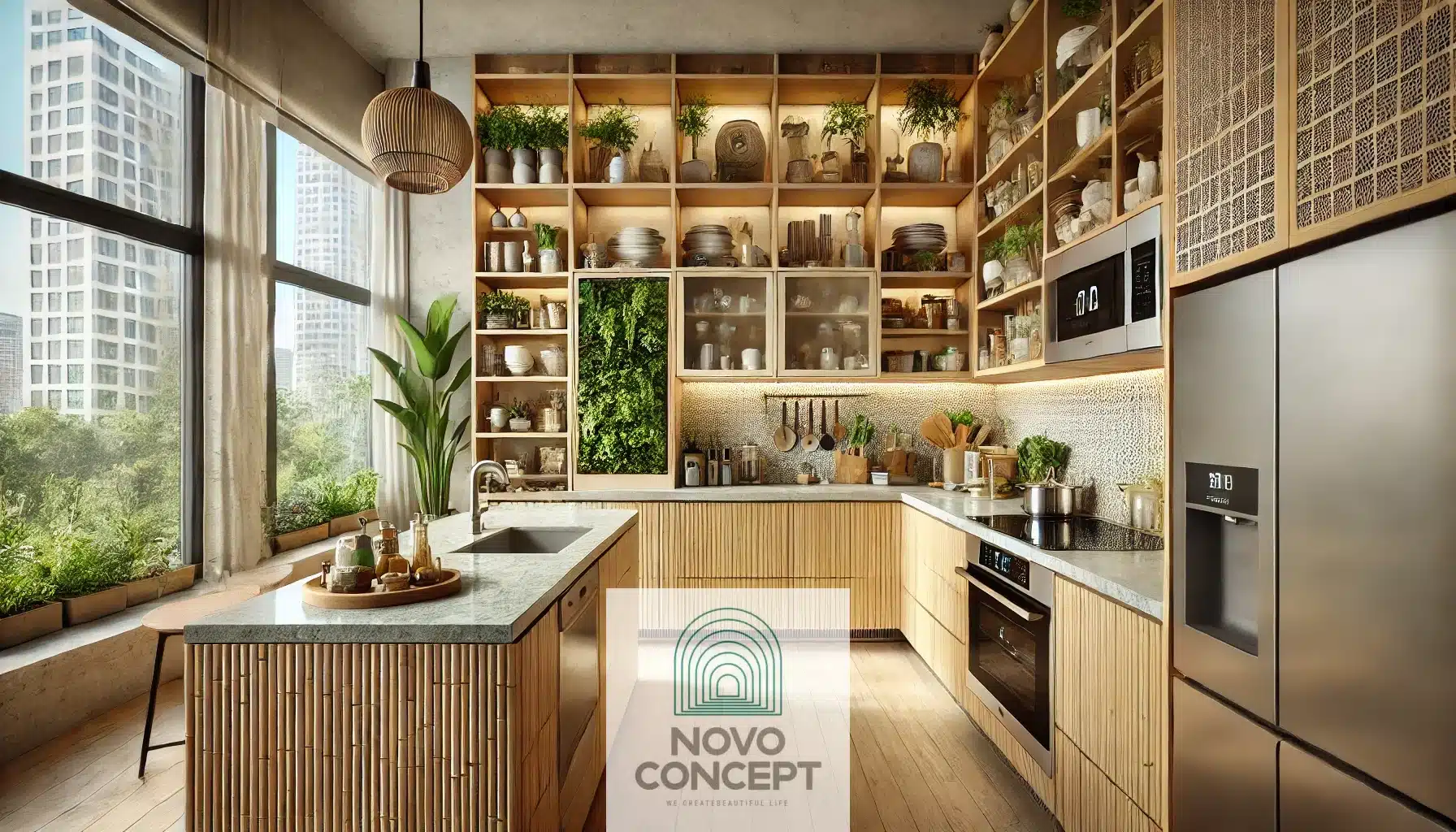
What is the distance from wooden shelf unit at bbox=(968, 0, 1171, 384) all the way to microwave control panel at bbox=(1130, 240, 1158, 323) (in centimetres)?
12

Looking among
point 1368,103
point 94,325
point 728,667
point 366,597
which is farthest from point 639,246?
point 1368,103

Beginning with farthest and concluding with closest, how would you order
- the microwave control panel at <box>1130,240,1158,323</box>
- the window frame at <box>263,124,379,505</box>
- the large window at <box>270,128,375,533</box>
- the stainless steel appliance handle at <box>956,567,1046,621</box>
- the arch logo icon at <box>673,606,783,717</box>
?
the large window at <box>270,128,375,533</box> < the window frame at <box>263,124,379,505</box> < the arch logo icon at <box>673,606,783,717</box> < the stainless steel appliance handle at <box>956,567,1046,621</box> < the microwave control panel at <box>1130,240,1158,323</box>

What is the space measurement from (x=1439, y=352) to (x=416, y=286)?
4809 millimetres

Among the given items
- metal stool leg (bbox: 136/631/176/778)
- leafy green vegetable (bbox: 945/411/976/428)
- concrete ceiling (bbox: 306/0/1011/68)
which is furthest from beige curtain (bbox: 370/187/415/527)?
leafy green vegetable (bbox: 945/411/976/428)

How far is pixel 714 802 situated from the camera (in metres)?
2.49

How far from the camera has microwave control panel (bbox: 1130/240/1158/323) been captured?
2.12 m

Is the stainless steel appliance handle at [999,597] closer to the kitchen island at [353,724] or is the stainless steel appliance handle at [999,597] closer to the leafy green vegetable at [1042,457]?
the leafy green vegetable at [1042,457]

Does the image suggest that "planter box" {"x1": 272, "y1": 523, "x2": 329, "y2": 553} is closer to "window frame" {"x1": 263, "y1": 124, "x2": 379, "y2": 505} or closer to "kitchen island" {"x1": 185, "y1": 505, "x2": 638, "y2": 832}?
"window frame" {"x1": 263, "y1": 124, "x2": 379, "y2": 505}

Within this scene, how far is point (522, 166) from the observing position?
420 cm

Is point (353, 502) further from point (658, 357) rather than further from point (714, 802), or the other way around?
point (714, 802)

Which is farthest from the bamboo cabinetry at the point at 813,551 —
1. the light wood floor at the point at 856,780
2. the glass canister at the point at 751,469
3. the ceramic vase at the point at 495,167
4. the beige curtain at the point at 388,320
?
the ceramic vase at the point at 495,167

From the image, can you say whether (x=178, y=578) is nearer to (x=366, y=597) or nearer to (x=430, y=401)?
(x=430, y=401)

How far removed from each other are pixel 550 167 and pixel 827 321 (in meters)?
1.87

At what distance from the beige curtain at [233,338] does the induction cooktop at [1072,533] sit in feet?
10.8
